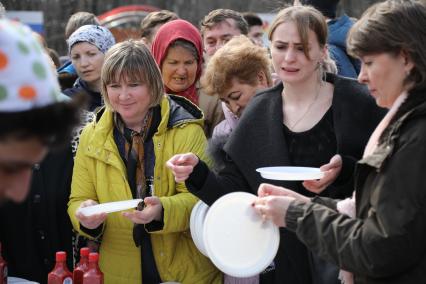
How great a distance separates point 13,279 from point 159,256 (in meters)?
0.70

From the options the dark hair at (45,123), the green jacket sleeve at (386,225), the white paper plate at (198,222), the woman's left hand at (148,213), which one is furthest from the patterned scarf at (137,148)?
the dark hair at (45,123)

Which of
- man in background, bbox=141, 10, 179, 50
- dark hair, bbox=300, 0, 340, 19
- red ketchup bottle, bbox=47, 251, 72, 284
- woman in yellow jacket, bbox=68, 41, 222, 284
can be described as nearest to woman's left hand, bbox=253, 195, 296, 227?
woman in yellow jacket, bbox=68, 41, 222, 284

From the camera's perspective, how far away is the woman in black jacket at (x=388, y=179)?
226 cm

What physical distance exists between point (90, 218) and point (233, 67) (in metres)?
1.08

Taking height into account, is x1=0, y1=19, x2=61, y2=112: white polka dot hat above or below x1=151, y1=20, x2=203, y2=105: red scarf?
above

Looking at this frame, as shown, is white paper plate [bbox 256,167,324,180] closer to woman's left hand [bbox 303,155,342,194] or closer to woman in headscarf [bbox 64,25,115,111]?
woman's left hand [bbox 303,155,342,194]

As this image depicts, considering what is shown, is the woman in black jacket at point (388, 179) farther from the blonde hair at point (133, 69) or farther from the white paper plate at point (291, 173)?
the blonde hair at point (133, 69)

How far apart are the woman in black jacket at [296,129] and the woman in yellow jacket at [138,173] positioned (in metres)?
0.31

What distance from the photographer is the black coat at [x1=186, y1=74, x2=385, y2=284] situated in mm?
3285

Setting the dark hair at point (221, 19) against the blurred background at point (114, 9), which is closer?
the dark hair at point (221, 19)

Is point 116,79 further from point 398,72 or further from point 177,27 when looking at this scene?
point 398,72

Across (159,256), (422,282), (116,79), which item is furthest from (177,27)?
(422,282)

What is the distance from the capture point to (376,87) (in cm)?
247

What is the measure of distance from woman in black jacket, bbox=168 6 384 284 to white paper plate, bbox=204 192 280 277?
35 cm
